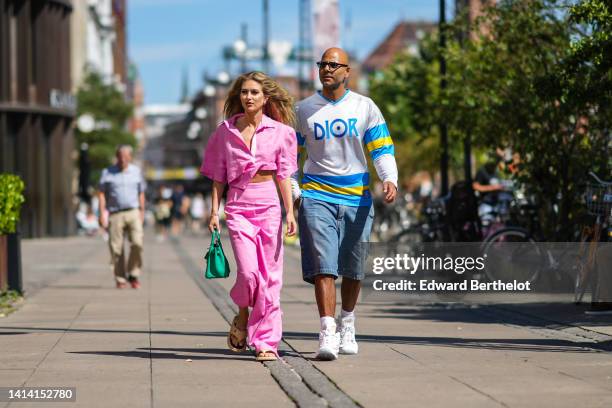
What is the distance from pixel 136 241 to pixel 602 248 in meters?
7.23

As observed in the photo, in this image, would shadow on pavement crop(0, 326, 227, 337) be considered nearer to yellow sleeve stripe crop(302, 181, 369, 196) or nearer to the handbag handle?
the handbag handle

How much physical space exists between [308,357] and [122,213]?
877 cm

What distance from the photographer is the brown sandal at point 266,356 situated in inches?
334

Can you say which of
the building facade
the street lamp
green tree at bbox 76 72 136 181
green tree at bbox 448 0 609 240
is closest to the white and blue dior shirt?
green tree at bbox 448 0 609 240

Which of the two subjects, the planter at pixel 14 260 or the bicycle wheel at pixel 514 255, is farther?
the bicycle wheel at pixel 514 255

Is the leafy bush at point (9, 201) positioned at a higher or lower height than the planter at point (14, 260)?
higher

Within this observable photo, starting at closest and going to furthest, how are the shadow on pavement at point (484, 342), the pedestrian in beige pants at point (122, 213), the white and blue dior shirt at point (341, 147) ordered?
the white and blue dior shirt at point (341, 147)
the shadow on pavement at point (484, 342)
the pedestrian in beige pants at point (122, 213)

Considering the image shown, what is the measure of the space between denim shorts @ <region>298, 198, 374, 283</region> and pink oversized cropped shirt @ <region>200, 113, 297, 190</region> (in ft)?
0.99

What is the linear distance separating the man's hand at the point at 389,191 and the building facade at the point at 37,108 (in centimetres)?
3023

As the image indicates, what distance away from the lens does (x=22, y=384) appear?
7.39m

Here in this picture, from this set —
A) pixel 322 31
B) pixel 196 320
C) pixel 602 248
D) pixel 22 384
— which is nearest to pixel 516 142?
pixel 602 248

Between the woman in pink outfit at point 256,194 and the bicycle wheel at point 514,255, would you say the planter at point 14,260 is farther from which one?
the woman in pink outfit at point 256,194

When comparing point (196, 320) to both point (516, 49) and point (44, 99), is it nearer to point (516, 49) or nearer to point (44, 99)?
point (516, 49)

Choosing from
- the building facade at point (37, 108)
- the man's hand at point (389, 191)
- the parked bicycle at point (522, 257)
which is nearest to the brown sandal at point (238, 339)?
the man's hand at point (389, 191)
